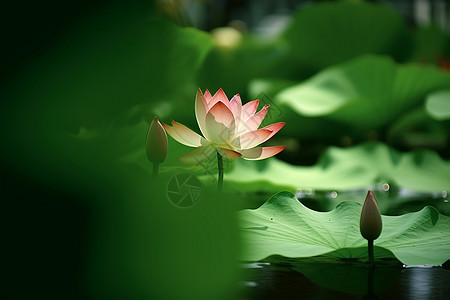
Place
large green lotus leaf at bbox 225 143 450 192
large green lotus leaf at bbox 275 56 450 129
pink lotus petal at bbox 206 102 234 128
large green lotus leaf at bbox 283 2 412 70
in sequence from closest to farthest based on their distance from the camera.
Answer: pink lotus petal at bbox 206 102 234 128 < large green lotus leaf at bbox 225 143 450 192 < large green lotus leaf at bbox 275 56 450 129 < large green lotus leaf at bbox 283 2 412 70

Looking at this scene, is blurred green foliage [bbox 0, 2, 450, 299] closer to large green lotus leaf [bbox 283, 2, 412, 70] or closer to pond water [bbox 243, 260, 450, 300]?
pond water [bbox 243, 260, 450, 300]

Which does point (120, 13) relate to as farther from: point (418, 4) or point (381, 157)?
point (418, 4)

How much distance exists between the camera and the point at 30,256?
0.28 m

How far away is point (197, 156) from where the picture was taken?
0.54 meters

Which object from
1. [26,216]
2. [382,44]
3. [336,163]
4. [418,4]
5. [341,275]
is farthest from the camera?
[418,4]

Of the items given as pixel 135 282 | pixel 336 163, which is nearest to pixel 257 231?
pixel 135 282

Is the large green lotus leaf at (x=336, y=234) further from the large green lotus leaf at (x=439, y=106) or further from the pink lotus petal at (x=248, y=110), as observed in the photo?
the large green lotus leaf at (x=439, y=106)

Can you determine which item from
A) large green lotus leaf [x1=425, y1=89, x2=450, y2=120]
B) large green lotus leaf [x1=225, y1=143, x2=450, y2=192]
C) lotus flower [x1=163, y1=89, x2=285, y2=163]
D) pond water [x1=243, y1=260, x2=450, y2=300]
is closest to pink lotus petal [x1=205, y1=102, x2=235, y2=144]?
lotus flower [x1=163, y1=89, x2=285, y2=163]

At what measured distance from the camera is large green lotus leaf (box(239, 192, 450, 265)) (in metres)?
0.59

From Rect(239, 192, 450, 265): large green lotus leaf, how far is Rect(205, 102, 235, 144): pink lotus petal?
0.10 m

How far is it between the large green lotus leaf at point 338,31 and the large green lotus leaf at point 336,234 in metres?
1.35

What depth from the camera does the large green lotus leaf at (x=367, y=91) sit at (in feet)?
4.59

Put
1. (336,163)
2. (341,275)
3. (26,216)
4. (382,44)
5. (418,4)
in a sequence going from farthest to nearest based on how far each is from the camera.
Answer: (418,4)
(382,44)
(336,163)
(341,275)
(26,216)

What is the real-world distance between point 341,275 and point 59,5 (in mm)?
403
